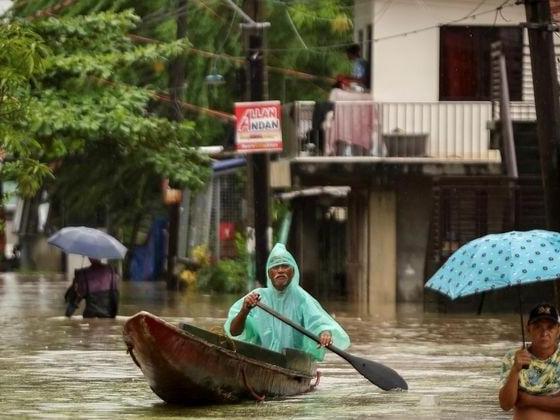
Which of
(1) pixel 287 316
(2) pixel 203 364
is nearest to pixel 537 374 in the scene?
(2) pixel 203 364

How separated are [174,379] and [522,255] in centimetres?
470

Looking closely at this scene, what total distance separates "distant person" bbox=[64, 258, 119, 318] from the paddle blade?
12.0 metres

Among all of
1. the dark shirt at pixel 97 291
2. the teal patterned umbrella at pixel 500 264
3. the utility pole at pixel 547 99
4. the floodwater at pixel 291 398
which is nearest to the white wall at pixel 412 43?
the floodwater at pixel 291 398

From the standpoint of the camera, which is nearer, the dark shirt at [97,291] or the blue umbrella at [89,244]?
the blue umbrella at [89,244]

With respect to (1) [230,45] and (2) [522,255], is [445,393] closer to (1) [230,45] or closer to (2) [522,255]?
(2) [522,255]

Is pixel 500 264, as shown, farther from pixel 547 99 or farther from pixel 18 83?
pixel 18 83

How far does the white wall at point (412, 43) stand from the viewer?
36281mm

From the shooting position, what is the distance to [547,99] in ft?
59.2

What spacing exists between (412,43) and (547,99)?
18.6 m

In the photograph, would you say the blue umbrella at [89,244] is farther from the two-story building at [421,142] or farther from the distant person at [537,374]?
the distant person at [537,374]

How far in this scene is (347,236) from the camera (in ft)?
133

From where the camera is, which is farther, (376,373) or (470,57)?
(470,57)

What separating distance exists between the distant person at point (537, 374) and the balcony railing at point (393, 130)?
24.2 meters

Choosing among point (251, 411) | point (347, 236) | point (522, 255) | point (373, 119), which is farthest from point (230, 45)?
point (522, 255)
